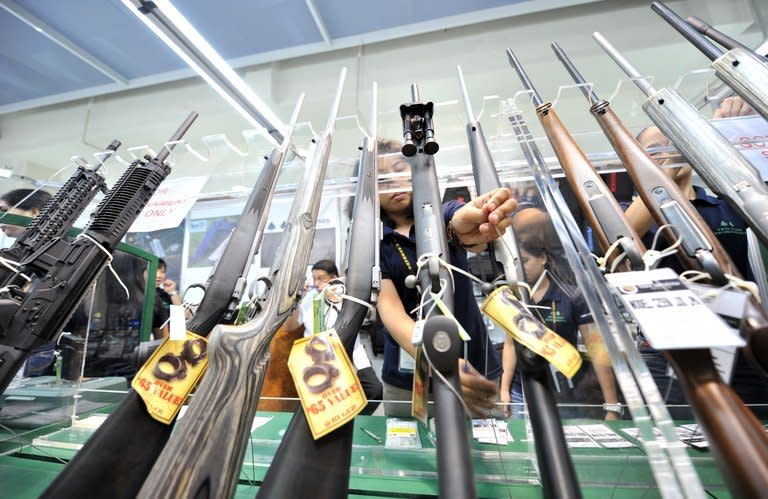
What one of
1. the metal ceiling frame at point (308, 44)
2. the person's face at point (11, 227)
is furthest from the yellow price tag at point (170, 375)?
the metal ceiling frame at point (308, 44)

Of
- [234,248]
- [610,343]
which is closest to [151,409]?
[234,248]

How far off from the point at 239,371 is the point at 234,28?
242 centimetres

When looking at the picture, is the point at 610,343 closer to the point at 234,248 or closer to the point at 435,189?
the point at 435,189

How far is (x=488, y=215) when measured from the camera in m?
0.53

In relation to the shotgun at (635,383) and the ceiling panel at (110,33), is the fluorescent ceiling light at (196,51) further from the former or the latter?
the shotgun at (635,383)

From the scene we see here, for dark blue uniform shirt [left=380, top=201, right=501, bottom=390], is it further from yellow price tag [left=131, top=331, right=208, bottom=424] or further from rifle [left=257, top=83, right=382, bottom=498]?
yellow price tag [left=131, top=331, right=208, bottom=424]

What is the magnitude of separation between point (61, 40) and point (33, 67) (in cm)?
51

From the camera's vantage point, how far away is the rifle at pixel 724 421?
0.21 metres

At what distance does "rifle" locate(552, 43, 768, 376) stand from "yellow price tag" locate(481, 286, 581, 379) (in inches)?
5.9

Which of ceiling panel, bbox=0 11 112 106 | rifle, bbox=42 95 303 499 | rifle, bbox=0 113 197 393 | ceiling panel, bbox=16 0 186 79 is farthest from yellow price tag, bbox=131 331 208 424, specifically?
ceiling panel, bbox=0 11 112 106

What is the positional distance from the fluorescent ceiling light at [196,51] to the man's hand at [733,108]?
1.42 meters

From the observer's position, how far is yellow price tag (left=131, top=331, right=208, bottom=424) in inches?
15.6

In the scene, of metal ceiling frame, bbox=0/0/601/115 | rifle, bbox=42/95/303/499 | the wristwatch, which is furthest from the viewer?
metal ceiling frame, bbox=0/0/601/115

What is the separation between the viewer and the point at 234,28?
6.67 feet
